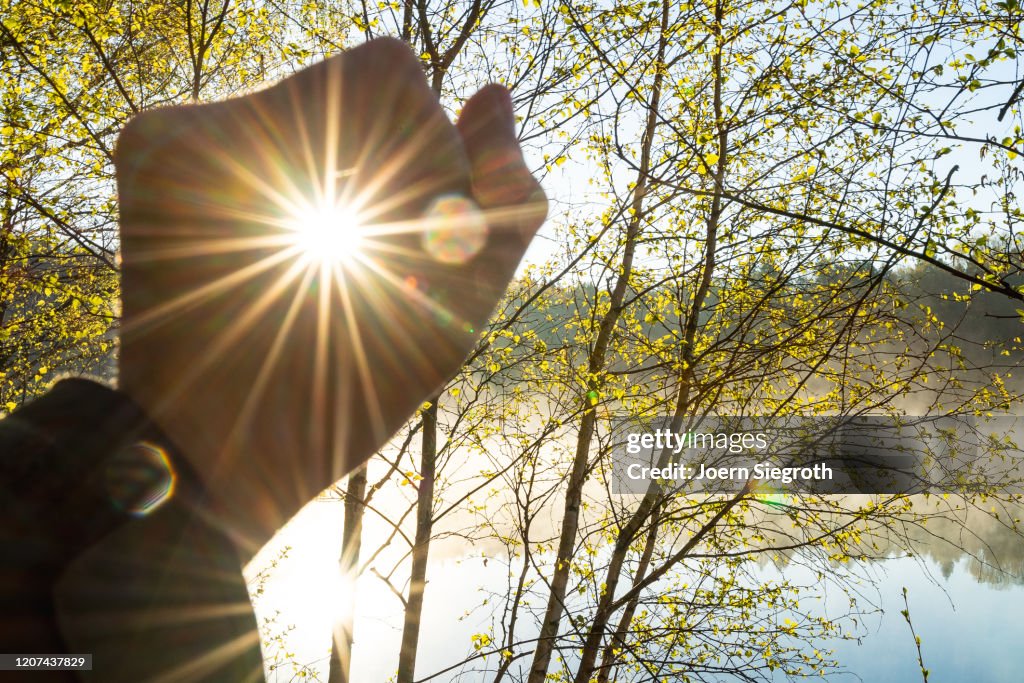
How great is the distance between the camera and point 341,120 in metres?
0.50

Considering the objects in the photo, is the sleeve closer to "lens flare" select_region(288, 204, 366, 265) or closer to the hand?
the hand

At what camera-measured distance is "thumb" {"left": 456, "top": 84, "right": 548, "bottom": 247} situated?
53 centimetres

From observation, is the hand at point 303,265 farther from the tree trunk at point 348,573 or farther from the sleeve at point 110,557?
the tree trunk at point 348,573

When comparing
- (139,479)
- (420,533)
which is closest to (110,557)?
(139,479)

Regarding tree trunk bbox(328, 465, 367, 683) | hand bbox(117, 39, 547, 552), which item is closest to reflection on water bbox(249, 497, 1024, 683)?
tree trunk bbox(328, 465, 367, 683)

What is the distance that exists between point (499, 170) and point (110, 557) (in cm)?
38

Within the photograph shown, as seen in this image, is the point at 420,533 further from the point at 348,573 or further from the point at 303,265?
the point at 303,265

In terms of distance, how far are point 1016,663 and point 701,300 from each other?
61.1 feet

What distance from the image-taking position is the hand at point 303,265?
39 cm

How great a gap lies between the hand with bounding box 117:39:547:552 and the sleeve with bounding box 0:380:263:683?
0.10 feet

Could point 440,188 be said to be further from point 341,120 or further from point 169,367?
point 169,367

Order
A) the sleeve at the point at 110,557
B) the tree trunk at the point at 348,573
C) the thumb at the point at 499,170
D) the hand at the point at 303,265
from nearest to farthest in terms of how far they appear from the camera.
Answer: the sleeve at the point at 110,557
the hand at the point at 303,265
the thumb at the point at 499,170
the tree trunk at the point at 348,573

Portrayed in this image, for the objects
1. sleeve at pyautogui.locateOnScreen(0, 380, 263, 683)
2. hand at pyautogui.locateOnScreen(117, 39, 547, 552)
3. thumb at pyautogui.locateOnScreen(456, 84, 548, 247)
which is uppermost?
thumb at pyautogui.locateOnScreen(456, 84, 548, 247)

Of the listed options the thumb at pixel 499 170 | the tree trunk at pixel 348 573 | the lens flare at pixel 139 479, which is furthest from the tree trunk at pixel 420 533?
the lens flare at pixel 139 479
